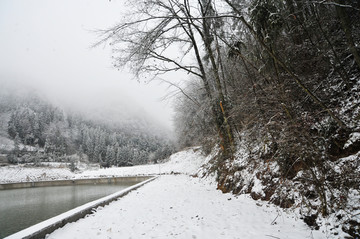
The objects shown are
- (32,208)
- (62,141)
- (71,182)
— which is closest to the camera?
(32,208)

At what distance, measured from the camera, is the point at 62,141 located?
85000mm

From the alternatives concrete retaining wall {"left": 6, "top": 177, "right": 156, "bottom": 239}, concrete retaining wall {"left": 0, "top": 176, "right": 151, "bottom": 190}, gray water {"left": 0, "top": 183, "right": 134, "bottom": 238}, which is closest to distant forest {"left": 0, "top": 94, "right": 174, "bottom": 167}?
concrete retaining wall {"left": 0, "top": 176, "right": 151, "bottom": 190}

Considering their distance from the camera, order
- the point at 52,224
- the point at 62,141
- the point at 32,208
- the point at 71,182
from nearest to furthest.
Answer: the point at 52,224
the point at 32,208
the point at 71,182
the point at 62,141

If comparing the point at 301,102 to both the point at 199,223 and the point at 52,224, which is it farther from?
the point at 52,224

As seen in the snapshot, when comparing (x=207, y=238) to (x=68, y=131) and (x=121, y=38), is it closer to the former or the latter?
(x=121, y=38)

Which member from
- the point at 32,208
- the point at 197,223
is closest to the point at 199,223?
the point at 197,223

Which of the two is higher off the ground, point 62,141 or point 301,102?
point 62,141

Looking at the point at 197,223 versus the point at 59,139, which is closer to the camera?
the point at 197,223

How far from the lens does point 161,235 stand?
305 centimetres

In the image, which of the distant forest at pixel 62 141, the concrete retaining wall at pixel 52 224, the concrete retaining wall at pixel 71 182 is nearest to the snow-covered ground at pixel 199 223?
the concrete retaining wall at pixel 52 224

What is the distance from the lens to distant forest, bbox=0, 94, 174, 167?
6531 centimetres

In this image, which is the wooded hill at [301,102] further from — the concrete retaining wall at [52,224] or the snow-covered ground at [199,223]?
the concrete retaining wall at [52,224]

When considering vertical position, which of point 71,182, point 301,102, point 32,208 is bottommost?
point 71,182

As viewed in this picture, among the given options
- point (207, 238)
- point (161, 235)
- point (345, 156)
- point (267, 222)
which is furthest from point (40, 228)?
point (345, 156)
